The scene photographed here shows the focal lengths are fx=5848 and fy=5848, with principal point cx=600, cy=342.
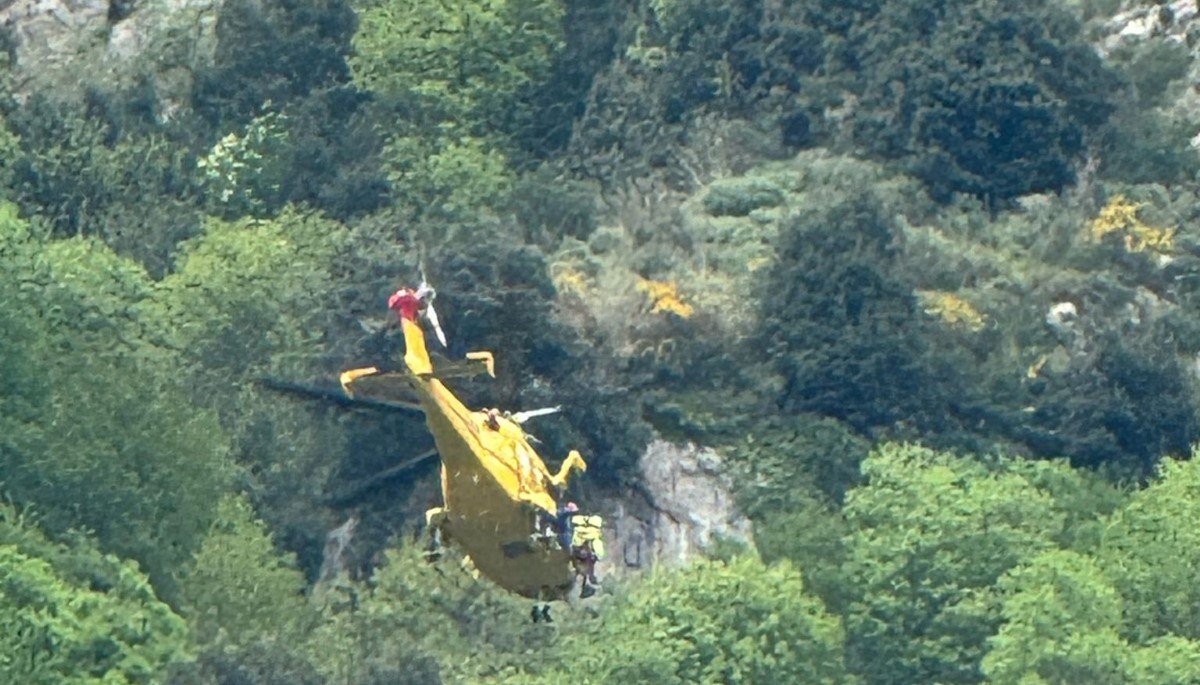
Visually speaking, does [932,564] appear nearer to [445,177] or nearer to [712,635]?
[712,635]

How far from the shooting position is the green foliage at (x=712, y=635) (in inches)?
3871

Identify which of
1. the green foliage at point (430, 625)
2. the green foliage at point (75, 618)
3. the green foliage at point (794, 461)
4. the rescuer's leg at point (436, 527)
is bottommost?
the green foliage at point (794, 461)

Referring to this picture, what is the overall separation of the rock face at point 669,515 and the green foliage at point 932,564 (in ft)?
9.97

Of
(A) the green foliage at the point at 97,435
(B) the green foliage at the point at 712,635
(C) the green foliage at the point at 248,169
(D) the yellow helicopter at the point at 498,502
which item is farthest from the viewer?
(C) the green foliage at the point at 248,169

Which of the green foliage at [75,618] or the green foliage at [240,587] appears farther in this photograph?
the green foliage at [240,587]

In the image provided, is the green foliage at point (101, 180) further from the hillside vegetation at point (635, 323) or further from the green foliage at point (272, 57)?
the green foliage at point (272, 57)

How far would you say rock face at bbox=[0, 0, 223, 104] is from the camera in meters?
131

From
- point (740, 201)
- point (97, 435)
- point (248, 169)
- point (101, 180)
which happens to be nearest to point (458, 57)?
point (248, 169)

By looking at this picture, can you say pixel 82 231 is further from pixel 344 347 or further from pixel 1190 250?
pixel 1190 250

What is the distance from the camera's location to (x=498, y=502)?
247 ft

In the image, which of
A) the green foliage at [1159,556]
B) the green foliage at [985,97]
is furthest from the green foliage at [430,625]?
the green foliage at [985,97]

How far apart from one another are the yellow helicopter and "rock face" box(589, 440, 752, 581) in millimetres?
30098

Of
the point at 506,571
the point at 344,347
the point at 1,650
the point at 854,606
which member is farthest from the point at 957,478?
the point at 506,571

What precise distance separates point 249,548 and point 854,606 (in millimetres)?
11806
